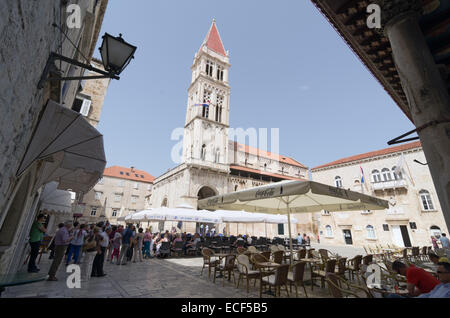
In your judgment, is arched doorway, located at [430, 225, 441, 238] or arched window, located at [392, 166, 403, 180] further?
arched window, located at [392, 166, 403, 180]

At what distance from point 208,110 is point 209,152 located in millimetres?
6556

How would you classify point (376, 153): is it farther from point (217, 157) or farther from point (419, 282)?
A: point (419, 282)

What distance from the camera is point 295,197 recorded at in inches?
283

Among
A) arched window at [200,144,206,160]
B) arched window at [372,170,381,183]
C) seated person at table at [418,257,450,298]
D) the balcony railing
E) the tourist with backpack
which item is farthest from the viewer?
arched window at [200,144,206,160]

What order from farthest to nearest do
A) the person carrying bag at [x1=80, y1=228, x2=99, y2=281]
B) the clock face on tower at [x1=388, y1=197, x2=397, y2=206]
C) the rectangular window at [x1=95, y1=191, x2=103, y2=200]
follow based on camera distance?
the rectangular window at [x1=95, y1=191, x2=103, y2=200], the clock face on tower at [x1=388, y1=197, x2=397, y2=206], the person carrying bag at [x1=80, y1=228, x2=99, y2=281]

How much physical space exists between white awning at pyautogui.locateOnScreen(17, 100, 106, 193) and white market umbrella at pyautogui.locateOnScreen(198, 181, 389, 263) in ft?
13.2

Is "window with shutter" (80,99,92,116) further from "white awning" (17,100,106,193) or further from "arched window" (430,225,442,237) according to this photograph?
"arched window" (430,225,442,237)

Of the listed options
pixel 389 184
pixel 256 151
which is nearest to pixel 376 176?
pixel 389 184

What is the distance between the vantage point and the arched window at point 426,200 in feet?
62.8

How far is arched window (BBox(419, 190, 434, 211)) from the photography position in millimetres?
19156

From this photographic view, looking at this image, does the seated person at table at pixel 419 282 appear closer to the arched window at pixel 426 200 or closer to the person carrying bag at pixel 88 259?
the person carrying bag at pixel 88 259

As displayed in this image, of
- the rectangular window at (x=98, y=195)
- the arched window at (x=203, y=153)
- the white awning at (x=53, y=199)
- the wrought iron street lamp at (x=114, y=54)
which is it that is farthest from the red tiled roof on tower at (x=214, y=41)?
the wrought iron street lamp at (x=114, y=54)

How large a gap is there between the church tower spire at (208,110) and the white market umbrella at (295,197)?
16.6m

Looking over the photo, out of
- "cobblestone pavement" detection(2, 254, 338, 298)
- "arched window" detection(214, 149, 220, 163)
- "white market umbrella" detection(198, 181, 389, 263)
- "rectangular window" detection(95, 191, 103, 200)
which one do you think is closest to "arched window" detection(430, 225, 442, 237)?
"white market umbrella" detection(198, 181, 389, 263)
